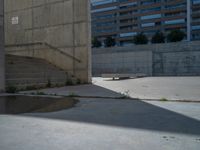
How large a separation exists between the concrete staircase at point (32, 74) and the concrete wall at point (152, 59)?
15.7m

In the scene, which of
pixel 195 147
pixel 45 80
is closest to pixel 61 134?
pixel 195 147

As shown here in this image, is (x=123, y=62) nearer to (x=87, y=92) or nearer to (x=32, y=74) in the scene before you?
(x=32, y=74)

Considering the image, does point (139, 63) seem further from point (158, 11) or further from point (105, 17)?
point (105, 17)

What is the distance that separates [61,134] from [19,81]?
408 inches

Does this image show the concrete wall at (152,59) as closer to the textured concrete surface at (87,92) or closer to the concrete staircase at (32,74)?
the concrete staircase at (32,74)

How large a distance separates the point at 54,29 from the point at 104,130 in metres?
16.4

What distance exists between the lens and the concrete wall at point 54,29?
19.2m

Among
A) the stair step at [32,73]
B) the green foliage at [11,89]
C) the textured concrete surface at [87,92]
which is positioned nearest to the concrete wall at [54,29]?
the stair step at [32,73]

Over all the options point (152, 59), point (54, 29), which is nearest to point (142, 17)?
point (152, 59)

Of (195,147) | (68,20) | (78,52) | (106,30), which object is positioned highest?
(106,30)

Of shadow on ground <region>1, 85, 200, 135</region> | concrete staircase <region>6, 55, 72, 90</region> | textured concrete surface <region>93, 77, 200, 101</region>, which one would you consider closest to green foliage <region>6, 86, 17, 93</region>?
concrete staircase <region>6, 55, 72, 90</region>

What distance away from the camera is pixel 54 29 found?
20.7 metres

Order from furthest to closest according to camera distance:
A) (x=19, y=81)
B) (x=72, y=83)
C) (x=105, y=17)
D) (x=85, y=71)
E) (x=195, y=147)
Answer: (x=105, y=17) → (x=85, y=71) → (x=72, y=83) → (x=19, y=81) → (x=195, y=147)

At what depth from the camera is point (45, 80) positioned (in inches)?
651
